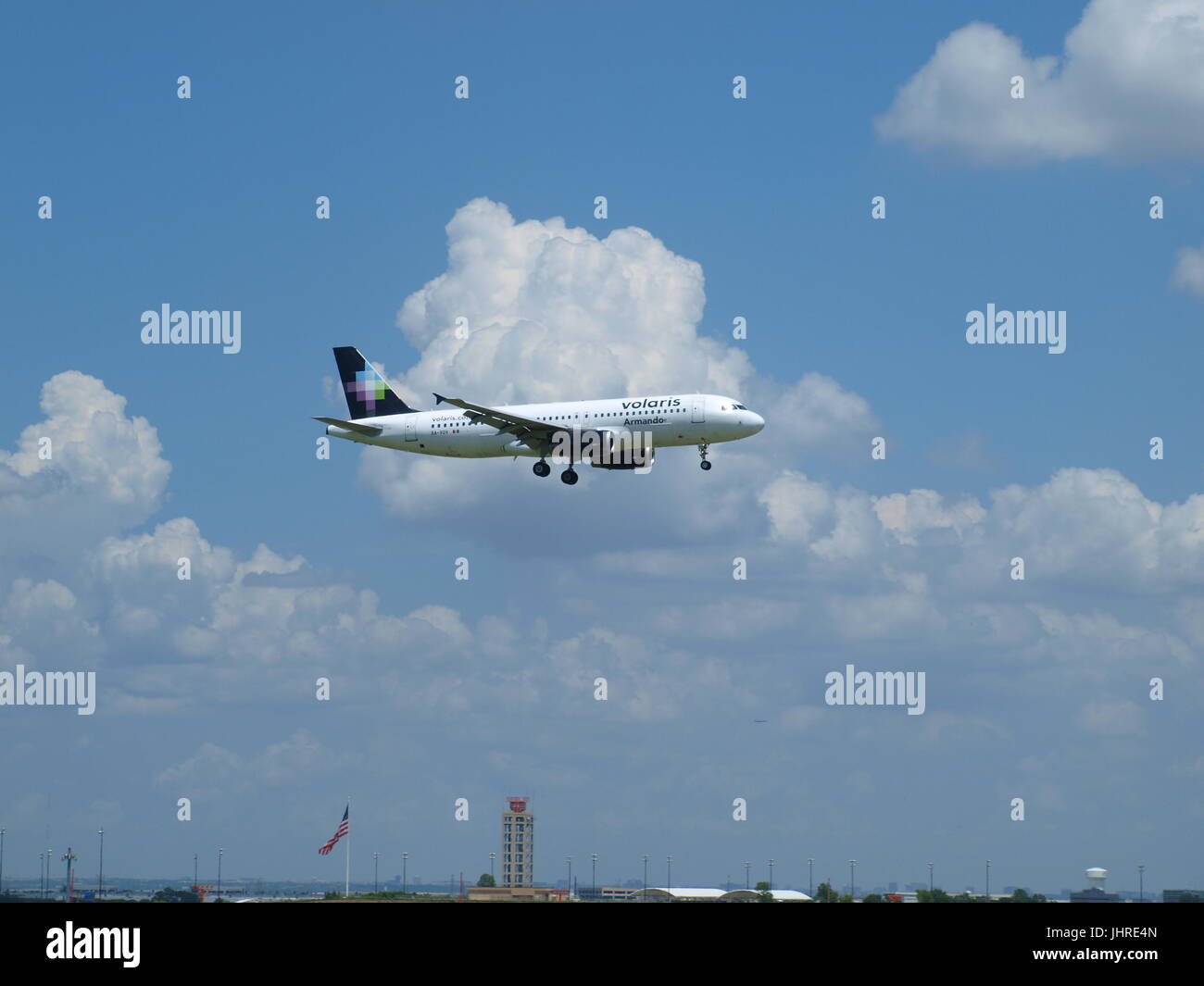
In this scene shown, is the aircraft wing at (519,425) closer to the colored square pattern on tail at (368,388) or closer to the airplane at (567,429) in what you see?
the airplane at (567,429)

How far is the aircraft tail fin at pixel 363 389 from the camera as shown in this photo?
5994 inches

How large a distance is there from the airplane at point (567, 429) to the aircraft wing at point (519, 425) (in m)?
0.08

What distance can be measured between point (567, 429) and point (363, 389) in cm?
3280

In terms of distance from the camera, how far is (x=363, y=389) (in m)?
157

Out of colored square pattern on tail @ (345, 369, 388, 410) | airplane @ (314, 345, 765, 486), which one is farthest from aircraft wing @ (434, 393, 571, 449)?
colored square pattern on tail @ (345, 369, 388, 410)

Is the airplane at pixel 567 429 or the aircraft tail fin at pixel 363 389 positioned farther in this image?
the aircraft tail fin at pixel 363 389

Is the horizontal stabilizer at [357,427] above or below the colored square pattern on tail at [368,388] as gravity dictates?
below

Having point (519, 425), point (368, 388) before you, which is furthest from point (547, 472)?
point (368, 388)

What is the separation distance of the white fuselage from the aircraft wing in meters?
0.73

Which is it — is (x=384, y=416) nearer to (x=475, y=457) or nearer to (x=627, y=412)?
Answer: (x=475, y=457)

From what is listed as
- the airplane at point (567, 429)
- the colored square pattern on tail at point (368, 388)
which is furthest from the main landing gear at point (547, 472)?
the colored square pattern on tail at point (368, 388)

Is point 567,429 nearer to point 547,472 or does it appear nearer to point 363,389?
point 547,472
